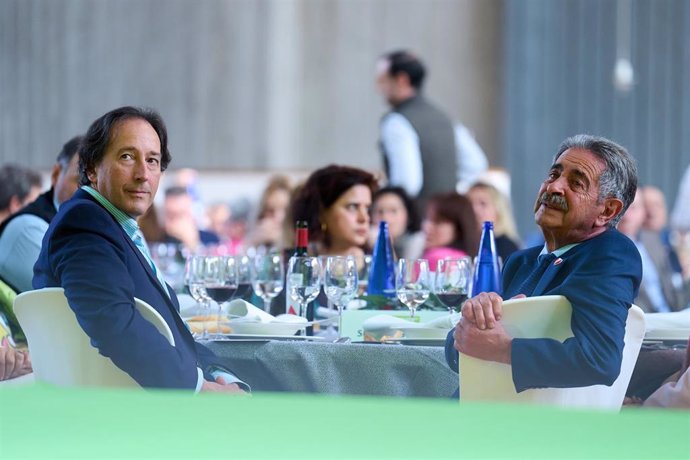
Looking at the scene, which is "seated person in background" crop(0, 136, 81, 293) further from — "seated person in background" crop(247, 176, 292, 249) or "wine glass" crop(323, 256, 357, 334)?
"seated person in background" crop(247, 176, 292, 249)

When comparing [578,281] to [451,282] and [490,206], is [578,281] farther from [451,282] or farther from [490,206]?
[490,206]

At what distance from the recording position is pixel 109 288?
2.06 metres

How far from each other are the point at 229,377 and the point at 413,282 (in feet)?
1.86

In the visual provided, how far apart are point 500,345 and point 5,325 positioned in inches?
55.5

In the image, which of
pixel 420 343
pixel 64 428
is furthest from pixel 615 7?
pixel 64 428

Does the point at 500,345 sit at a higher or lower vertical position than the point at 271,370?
higher

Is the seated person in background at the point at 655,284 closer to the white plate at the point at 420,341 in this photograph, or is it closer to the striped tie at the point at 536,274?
the white plate at the point at 420,341

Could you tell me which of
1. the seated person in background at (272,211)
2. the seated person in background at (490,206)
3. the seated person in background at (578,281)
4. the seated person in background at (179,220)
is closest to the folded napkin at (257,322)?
the seated person in background at (578,281)

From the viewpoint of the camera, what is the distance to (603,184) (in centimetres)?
222

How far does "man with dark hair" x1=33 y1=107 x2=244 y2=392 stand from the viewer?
2.05m

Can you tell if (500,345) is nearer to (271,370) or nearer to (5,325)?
(271,370)

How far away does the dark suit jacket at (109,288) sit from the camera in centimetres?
205

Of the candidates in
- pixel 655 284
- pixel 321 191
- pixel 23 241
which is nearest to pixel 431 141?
→ pixel 655 284

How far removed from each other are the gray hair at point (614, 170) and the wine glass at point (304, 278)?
0.81m
